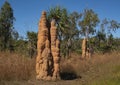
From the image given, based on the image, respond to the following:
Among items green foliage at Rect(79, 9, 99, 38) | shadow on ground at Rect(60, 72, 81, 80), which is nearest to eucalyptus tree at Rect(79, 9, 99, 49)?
green foliage at Rect(79, 9, 99, 38)

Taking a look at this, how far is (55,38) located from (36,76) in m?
3.00

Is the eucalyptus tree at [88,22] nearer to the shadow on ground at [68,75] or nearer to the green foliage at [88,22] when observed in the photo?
the green foliage at [88,22]

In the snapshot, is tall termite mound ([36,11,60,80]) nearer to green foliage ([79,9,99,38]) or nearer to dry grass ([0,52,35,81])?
dry grass ([0,52,35,81])

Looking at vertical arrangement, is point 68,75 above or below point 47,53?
below

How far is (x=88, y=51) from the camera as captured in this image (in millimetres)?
40094

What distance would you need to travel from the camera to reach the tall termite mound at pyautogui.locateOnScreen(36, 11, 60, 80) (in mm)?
19875

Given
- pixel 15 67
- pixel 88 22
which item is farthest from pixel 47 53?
pixel 88 22

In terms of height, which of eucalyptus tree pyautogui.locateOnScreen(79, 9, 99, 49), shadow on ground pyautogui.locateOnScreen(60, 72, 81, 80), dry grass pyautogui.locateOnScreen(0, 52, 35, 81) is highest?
eucalyptus tree pyautogui.locateOnScreen(79, 9, 99, 49)

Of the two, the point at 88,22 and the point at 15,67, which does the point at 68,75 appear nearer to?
the point at 15,67

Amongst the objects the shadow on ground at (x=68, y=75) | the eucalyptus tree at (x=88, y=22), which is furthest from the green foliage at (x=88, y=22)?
the shadow on ground at (x=68, y=75)

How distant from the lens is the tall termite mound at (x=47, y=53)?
65.2 ft

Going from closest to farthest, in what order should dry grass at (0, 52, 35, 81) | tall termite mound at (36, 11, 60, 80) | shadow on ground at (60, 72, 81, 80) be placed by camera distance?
dry grass at (0, 52, 35, 81), tall termite mound at (36, 11, 60, 80), shadow on ground at (60, 72, 81, 80)

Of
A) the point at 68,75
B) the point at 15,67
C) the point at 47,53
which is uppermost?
the point at 47,53

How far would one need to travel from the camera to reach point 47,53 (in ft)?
65.9
